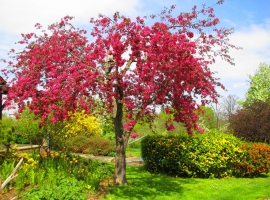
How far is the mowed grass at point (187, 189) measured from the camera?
9.31 metres

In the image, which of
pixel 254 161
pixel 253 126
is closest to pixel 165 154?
pixel 254 161

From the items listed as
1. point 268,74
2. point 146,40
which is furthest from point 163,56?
point 268,74

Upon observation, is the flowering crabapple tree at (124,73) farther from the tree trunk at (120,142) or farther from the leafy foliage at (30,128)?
the leafy foliage at (30,128)

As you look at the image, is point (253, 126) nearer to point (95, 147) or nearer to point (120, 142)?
point (95, 147)

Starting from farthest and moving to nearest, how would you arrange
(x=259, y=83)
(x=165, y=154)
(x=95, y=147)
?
(x=259, y=83) → (x=95, y=147) → (x=165, y=154)

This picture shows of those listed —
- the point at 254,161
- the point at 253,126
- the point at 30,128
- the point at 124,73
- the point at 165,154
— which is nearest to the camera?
the point at 124,73

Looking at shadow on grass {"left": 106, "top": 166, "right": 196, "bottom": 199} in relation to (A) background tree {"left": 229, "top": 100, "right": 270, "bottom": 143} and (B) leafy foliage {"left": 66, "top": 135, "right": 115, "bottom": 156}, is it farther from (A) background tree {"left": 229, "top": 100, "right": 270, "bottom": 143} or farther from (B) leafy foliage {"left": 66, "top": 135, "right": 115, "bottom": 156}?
(A) background tree {"left": 229, "top": 100, "right": 270, "bottom": 143}

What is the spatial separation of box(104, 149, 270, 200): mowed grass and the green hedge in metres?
0.56

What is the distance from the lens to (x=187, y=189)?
10.4 metres

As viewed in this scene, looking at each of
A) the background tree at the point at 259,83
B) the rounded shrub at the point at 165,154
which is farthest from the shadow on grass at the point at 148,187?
the background tree at the point at 259,83

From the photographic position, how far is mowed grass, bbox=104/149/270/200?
9.31m

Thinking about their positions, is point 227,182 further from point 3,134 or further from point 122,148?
point 3,134

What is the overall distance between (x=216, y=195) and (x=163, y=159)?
145 inches

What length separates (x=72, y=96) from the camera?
888cm
